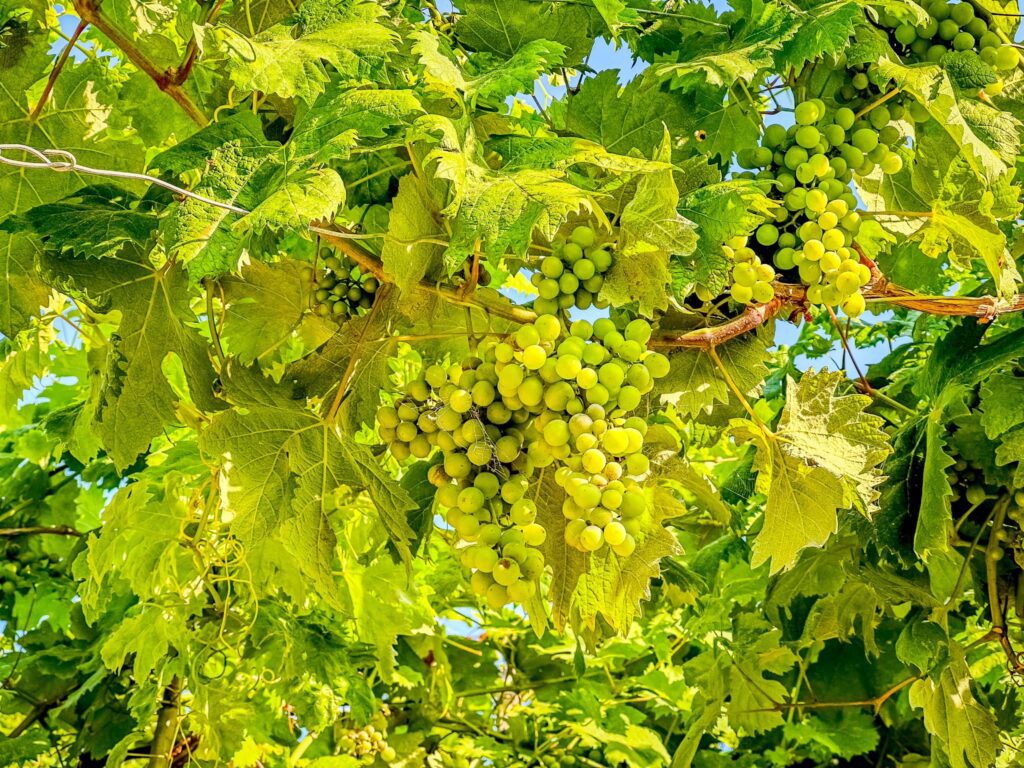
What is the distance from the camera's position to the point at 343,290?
1443 millimetres

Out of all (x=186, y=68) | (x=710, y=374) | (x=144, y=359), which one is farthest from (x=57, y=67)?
(x=710, y=374)

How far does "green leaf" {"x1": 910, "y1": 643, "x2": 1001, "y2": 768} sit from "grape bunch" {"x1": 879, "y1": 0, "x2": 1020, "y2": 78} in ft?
3.24

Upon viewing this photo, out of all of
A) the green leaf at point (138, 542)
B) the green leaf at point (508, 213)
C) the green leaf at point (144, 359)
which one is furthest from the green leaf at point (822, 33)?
the green leaf at point (138, 542)

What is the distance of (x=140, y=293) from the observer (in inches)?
55.1

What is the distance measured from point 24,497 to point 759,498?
7.49 ft

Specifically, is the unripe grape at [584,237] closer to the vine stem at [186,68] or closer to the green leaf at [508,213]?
the green leaf at [508,213]

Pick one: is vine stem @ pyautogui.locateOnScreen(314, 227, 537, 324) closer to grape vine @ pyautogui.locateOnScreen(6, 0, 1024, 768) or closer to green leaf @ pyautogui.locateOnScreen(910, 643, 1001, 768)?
grape vine @ pyautogui.locateOnScreen(6, 0, 1024, 768)

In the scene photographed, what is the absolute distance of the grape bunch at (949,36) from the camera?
4.88 feet

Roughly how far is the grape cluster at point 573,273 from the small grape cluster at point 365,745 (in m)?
2.00

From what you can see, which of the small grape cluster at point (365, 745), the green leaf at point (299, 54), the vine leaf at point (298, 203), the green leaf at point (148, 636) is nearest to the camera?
the vine leaf at point (298, 203)

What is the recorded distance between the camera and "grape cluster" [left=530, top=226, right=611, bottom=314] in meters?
1.17

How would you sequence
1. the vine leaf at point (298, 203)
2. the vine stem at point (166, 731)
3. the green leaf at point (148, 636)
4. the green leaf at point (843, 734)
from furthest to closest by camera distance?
the green leaf at point (843, 734)
the vine stem at point (166, 731)
the green leaf at point (148, 636)
the vine leaf at point (298, 203)

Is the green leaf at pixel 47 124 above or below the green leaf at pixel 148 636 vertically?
above

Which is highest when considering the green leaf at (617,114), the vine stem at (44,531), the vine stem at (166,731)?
the green leaf at (617,114)
